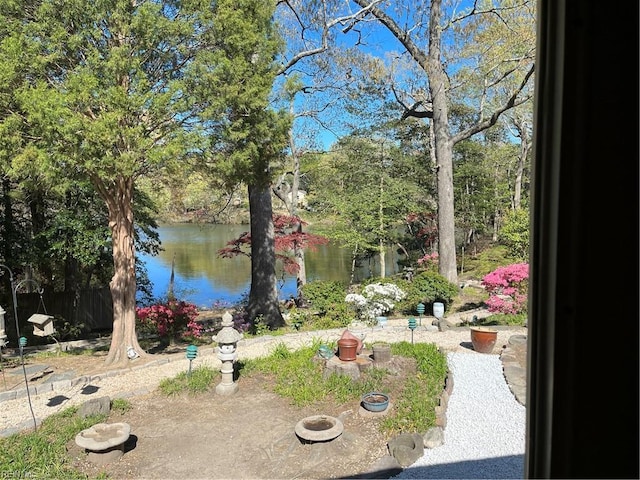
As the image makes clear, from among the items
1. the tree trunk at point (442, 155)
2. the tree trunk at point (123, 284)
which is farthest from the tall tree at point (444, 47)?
the tree trunk at point (123, 284)

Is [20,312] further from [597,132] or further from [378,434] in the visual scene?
[597,132]

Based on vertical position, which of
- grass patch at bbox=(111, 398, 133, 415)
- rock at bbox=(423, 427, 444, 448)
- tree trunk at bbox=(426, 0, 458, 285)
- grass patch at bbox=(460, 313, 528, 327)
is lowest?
grass patch at bbox=(460, 313, 528, 327)

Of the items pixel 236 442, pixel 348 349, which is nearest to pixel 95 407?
pixel 236 442

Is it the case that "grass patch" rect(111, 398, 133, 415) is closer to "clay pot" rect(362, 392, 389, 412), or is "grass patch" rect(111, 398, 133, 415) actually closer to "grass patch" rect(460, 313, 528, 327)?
"clay pot" rect(362, 392, 389, 412)

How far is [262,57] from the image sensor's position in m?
5.48

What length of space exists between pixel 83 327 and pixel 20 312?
114 cm

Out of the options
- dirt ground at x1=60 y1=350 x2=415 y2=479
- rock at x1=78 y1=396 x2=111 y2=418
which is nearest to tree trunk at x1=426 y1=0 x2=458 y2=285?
dirt ground at x1=60 y1=350 x2=415 y2=479

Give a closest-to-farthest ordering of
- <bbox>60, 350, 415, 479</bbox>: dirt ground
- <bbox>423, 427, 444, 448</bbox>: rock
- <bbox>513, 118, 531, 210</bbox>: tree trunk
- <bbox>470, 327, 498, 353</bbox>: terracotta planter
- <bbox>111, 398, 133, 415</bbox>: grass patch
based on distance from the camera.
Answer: <bbox>60, 350, 415, 479</bbox>: dirt ground → <bbox>423, 427, 444, 448</bbox>: rock → <bbox>111, 398, 133, 415</bbox>: grass patch → <bbox>470, 327, 498, 353</bbox>: terracotta planter → <bbox>513, 118, 531, 210</bbox>: tree trunk

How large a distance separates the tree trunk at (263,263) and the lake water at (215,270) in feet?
10.8

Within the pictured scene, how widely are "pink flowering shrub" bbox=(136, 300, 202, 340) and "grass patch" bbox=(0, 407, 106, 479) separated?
3606 millimetres

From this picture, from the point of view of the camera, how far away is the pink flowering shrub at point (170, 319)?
775cm

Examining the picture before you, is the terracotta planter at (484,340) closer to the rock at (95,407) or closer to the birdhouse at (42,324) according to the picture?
the rock at (95,407)

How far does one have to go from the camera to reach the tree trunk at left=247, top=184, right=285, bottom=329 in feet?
28.7

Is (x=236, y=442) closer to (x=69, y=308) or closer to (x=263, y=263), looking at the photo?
(x=263, y=263)
